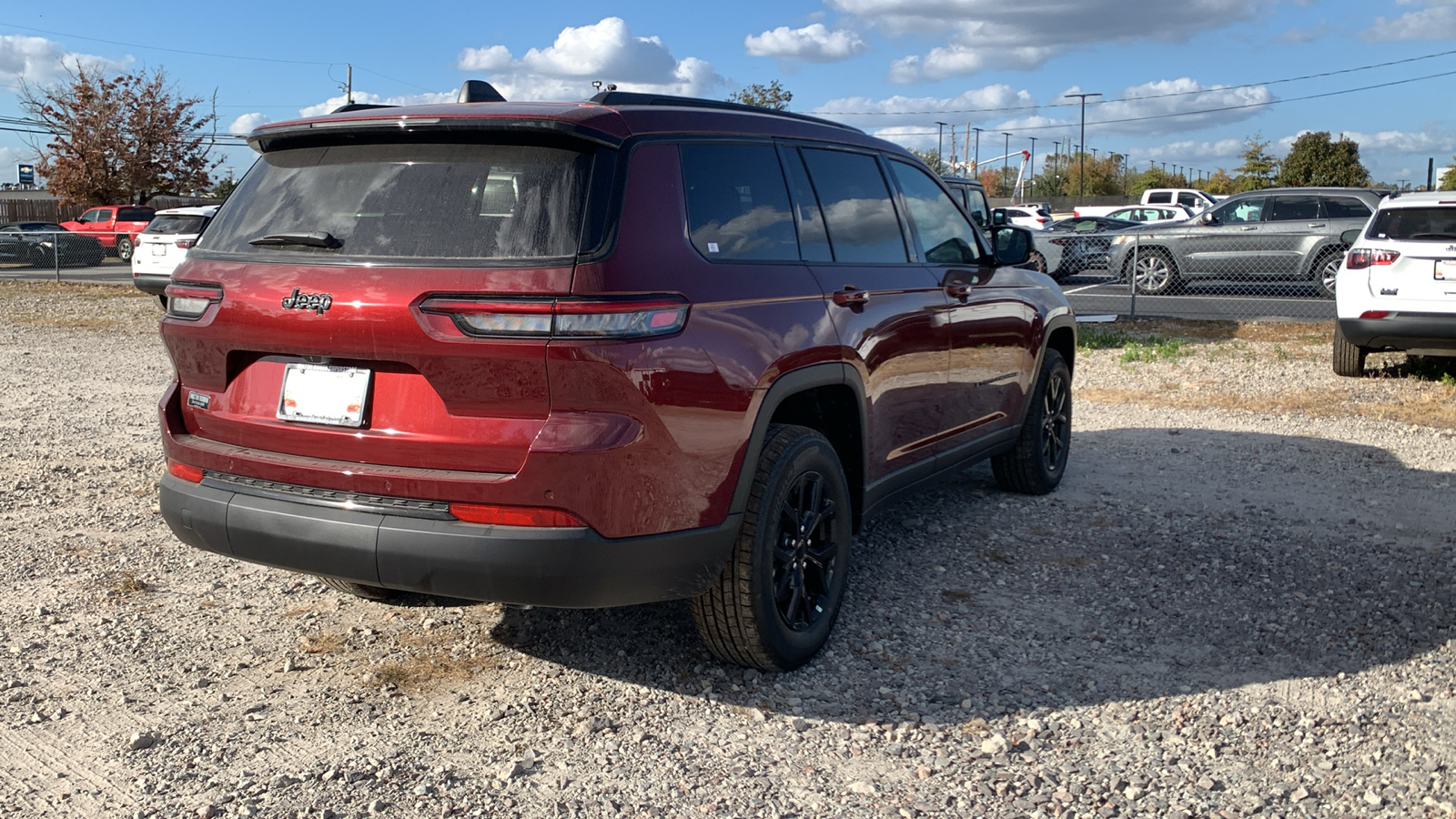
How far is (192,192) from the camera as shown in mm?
42781

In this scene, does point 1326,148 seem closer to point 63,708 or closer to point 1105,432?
point 1105,432

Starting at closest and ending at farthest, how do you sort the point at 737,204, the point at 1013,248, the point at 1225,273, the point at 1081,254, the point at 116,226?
1. the point at 737,204
2. the point at 1013,248
3. the point at 1225,273
4. the point at 1081,254
5. the point at 116,226

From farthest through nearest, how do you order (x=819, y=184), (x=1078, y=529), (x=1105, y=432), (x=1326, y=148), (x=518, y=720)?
(x=1326, y=148)
(x=1105, y=432)
(x=1078, y=529)
(x=819, y=184)
(x=518, y=720)

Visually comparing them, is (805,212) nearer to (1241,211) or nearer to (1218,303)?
(1218,303)

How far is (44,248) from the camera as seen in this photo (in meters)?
29.9

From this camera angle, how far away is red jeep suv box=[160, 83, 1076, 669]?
10.3 ft

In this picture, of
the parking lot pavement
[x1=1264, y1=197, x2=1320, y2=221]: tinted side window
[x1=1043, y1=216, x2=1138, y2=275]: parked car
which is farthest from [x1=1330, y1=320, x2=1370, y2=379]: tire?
[x1=1043, y1=216, x2=1138, y2=275]: parked car

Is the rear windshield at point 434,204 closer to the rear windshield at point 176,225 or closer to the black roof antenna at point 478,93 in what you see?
the black roof antenna at point 478,93

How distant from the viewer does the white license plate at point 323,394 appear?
328cm

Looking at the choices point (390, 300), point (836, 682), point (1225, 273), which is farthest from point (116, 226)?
point (836, 682)

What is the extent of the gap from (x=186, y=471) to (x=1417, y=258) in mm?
9212

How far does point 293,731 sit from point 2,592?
1892mm

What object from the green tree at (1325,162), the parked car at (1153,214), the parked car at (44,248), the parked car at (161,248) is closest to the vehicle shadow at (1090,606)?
the parked car at (161,248)

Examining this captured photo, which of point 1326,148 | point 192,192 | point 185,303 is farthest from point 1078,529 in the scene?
point 1326,148
